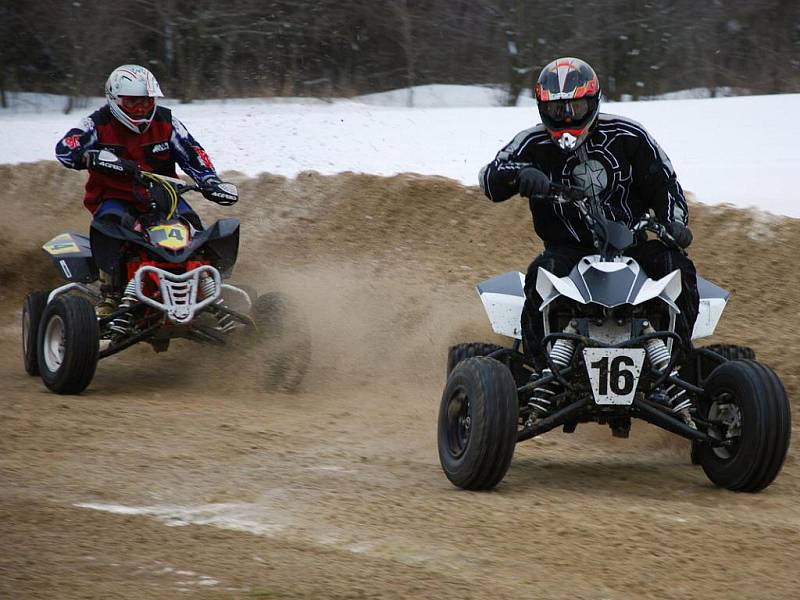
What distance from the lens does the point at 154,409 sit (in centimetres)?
803

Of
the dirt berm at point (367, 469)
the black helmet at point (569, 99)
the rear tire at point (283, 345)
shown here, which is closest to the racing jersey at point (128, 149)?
the rear tire at point (283, 345)

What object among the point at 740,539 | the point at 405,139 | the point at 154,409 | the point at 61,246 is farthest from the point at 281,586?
the point at 405,139

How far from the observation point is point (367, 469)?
642 cm

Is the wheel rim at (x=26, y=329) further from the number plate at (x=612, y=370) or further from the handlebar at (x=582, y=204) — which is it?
the number plate at (x=612, y=370)

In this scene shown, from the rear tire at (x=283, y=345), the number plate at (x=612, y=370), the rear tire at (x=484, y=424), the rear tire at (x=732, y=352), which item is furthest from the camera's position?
the rear tire at (x=283, y=345)

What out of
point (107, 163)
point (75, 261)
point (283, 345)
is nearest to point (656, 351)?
point (283, 345)

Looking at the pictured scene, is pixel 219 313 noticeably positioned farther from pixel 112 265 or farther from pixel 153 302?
pixel 112 265

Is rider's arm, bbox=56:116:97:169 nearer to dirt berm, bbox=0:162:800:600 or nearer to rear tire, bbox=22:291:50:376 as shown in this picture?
rear tire, bbox=22:291:50:376

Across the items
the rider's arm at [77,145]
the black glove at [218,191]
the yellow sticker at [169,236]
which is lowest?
the yellow sticker at [169,236]

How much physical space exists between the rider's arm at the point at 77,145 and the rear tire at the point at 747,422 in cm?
539

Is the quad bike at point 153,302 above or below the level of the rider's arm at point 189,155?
below

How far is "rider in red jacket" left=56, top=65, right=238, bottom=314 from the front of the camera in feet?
29.9

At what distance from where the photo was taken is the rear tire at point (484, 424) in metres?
5.52

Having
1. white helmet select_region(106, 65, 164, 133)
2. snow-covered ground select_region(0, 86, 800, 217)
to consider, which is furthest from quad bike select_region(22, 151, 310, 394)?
→ snow-covered ground select_region(0, 86, 800, 217)
